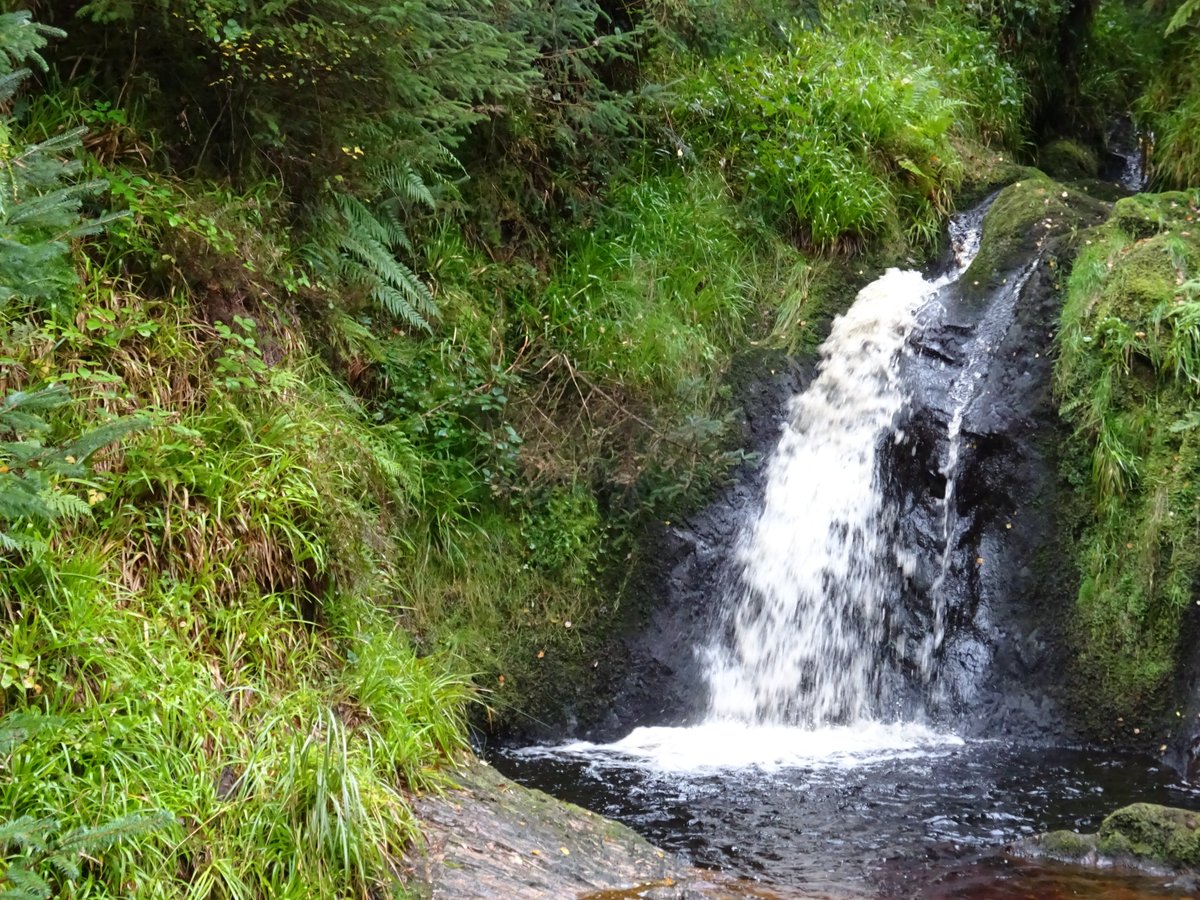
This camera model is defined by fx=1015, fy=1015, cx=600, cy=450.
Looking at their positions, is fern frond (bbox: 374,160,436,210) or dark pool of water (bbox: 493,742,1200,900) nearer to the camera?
dark pool of water (bbox: 493,742,1200,900)

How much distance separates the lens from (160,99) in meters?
4.98

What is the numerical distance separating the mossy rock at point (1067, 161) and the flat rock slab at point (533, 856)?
8574 mm

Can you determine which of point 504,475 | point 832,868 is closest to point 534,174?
point 504,475

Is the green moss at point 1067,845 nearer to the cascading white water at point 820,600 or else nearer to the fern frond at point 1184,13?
the cascading white water at point 820,600

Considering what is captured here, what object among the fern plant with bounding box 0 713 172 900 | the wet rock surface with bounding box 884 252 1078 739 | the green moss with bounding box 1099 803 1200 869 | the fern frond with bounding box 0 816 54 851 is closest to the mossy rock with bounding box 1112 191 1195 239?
the wet rock surface with bounding box 884 252 1078 739

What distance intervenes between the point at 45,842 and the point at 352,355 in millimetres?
3693

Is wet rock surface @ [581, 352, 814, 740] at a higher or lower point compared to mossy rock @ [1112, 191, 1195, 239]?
lower

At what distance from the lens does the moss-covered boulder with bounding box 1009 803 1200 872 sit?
4160 mm

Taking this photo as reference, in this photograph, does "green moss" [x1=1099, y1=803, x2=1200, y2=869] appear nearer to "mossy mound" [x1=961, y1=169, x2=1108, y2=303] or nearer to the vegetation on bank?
the vegetation on bank

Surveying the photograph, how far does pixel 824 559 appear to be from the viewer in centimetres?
693

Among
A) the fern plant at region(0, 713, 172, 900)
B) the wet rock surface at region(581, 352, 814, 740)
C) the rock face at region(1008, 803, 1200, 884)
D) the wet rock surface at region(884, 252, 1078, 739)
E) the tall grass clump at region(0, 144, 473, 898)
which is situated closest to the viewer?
the fern plant at region(0, 713, 172, 900)

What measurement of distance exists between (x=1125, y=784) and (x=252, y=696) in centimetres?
441

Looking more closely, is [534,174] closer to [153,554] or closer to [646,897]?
[153,554]

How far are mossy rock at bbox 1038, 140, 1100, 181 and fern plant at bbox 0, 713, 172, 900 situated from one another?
1018 cm
